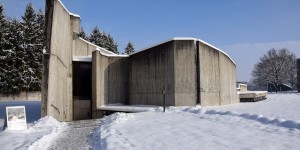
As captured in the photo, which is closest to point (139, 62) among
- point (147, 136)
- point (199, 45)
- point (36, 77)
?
point (199, 45)

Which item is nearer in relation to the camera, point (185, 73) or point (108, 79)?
point (185, 73)

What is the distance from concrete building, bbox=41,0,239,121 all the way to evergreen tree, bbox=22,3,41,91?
25777 millimetres

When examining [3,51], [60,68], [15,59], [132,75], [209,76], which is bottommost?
[209,76]

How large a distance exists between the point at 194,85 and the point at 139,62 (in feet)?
14.3

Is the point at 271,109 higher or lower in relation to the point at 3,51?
lower

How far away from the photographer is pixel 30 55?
157ft

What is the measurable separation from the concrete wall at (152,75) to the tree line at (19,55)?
29.0 m

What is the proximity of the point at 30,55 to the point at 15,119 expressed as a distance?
37900 millimetres

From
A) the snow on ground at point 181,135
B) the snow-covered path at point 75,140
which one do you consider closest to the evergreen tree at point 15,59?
the snow on ground at point 181,135

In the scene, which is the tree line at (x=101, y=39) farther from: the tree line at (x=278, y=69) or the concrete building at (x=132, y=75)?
the concrete building at (x=132, y=75)

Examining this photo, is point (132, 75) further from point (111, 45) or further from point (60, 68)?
point (111, 45)

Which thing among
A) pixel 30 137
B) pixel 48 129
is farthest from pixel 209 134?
pixel 48 129

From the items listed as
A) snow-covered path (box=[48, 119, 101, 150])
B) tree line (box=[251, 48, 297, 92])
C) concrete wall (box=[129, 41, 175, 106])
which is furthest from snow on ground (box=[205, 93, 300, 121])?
tree line (box=[251, 48, 297, 92])

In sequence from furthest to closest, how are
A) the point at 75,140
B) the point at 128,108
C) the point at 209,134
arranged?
the point at 128,108, the point at 75,140, the point at 209,134
